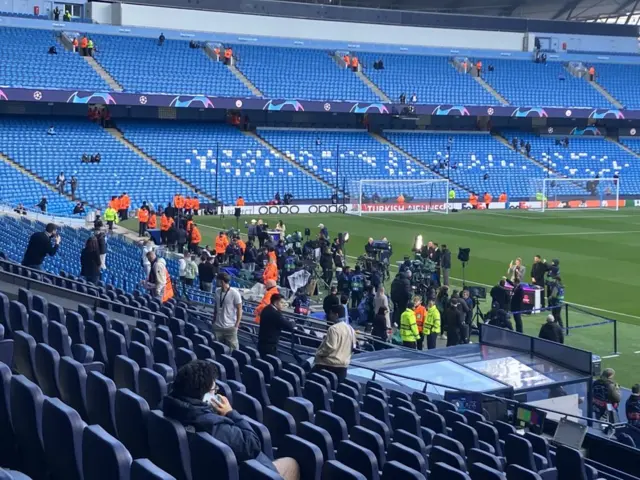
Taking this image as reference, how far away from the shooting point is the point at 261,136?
5534 centimetres

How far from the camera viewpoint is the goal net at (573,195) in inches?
2142

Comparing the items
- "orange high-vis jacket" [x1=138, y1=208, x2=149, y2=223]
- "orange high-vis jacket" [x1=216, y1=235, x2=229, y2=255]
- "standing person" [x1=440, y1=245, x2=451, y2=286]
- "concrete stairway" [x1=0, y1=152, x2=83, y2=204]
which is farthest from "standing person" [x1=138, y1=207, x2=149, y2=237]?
"standing person" [x1=440, y1=245, x2=451, y2=286]

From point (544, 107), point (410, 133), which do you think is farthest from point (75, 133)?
point (544, 107)

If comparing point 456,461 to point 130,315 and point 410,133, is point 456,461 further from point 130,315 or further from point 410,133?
point 410,133

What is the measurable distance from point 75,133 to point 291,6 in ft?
57.4

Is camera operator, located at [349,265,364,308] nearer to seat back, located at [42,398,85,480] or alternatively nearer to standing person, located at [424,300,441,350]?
standing person, located at [424,300,441,350]

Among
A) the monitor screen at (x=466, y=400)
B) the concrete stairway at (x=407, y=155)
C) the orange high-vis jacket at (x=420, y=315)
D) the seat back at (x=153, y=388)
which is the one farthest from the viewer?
the concrete stairway at (x=407, y=155)

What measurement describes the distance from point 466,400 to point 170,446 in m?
7.50

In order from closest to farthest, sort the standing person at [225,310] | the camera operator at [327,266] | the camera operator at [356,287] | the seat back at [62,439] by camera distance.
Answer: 1. the seat back at [62,439]
2. the standing person at [225,310]
3. the camera operator at [356,287]
4. the camera operator at [327,266]

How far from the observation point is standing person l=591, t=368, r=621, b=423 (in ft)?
44.9

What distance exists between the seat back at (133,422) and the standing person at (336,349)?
212 inches

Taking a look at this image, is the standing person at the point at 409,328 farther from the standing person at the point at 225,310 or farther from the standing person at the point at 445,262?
the standing person at the point at 445,262

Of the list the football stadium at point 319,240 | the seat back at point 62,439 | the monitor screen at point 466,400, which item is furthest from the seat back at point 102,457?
the monitor screen at point 466,400

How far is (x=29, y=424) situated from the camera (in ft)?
17.3
